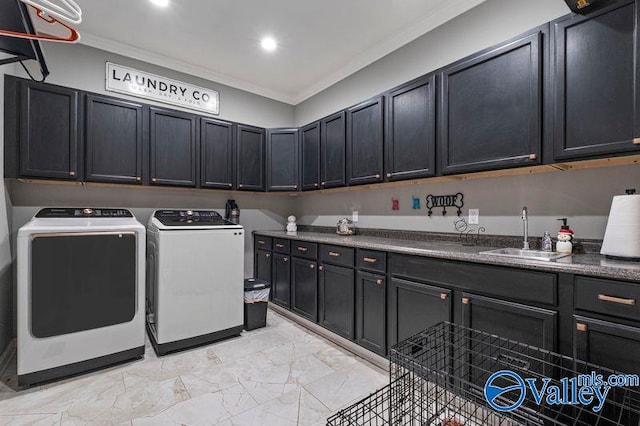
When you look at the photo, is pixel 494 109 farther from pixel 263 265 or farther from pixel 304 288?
pixel 263 265

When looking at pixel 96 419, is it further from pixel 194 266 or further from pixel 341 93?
pixel 341 93

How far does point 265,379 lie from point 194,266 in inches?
45.9

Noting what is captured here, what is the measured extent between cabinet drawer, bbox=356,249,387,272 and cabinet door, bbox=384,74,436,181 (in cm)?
72

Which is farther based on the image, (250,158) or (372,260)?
(250,158)

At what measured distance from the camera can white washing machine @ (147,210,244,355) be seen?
2639mm

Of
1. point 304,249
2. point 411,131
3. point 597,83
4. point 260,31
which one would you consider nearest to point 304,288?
point 304,249

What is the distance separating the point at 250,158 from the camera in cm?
391

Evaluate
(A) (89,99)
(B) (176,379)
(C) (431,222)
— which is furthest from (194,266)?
(C) (431,222)

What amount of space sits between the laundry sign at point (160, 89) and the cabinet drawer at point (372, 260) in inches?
107

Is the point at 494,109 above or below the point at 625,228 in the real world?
above

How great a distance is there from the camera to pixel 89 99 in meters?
2.81

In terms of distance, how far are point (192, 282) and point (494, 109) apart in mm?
2755

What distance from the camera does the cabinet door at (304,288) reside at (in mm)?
3074

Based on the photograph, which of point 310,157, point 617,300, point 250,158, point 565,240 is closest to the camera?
point 617,300
